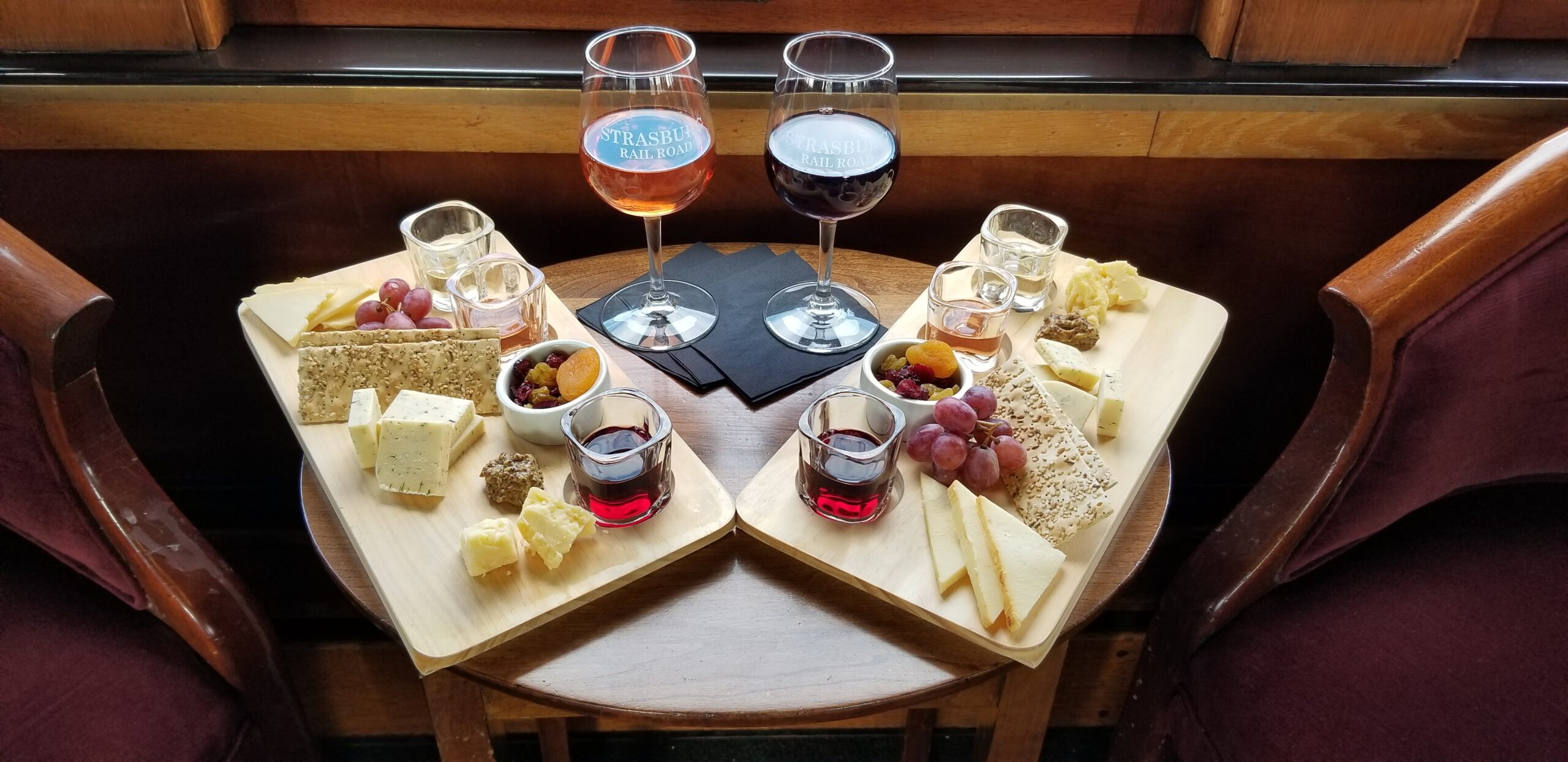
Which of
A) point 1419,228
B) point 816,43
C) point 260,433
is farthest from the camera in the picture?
point 260,433

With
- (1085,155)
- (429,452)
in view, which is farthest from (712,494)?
(1085,155)

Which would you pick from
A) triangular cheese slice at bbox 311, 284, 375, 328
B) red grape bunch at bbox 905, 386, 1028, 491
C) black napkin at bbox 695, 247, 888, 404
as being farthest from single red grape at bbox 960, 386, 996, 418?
triangular cheese slice at bbox 311, 284, 375, 328

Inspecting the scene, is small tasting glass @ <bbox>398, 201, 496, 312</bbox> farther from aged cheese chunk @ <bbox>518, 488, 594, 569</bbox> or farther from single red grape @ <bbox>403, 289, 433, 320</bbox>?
aged cheese chunk @ <bbox>518, 488, 594, 569</bbox>

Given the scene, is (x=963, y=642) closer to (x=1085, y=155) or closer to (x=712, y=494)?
(x=712, y=494)

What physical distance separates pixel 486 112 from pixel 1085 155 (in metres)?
0.88

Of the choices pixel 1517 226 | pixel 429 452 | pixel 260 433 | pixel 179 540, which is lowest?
pixel 260 433

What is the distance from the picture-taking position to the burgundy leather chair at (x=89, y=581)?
1.00 meters

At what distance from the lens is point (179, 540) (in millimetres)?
1098

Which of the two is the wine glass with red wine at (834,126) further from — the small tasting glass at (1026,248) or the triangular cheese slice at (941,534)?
the triangular cheese slice at (941,534)

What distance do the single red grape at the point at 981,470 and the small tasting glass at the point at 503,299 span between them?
53 cm

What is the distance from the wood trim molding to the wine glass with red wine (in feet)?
0.82

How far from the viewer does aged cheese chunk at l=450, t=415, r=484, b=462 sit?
108 cm

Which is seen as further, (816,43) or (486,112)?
(486,112)

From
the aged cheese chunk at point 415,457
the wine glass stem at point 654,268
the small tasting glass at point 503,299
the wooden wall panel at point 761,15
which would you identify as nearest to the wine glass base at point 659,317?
the wine glass stem at point 654,268
